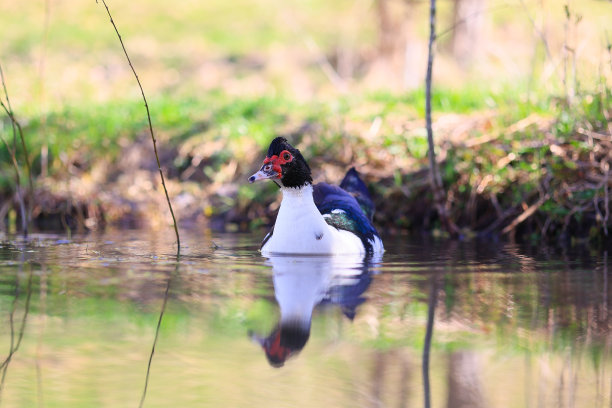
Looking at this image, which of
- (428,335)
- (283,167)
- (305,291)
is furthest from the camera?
(283,167)

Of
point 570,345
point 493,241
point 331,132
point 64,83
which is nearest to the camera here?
point 570,345

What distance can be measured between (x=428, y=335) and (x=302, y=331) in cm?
53

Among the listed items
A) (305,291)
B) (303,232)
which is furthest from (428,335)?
(303,232)

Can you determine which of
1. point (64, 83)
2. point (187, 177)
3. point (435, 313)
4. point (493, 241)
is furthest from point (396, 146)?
point (64, 83)

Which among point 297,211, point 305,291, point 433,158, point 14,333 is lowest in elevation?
point 14,333

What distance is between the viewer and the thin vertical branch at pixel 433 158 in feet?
22.9

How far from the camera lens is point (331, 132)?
9.30m

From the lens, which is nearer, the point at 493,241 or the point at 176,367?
the point at 176,367

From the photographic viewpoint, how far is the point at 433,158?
7.14 metres

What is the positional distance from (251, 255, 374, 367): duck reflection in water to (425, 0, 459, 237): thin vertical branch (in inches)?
62.1

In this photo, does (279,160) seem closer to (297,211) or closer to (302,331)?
(297,211)

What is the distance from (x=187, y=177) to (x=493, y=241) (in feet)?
12.7

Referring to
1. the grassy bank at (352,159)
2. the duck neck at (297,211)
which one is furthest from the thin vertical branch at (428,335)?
the grassy bank at (352,159)

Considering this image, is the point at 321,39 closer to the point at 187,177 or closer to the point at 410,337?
the point at 187,177
